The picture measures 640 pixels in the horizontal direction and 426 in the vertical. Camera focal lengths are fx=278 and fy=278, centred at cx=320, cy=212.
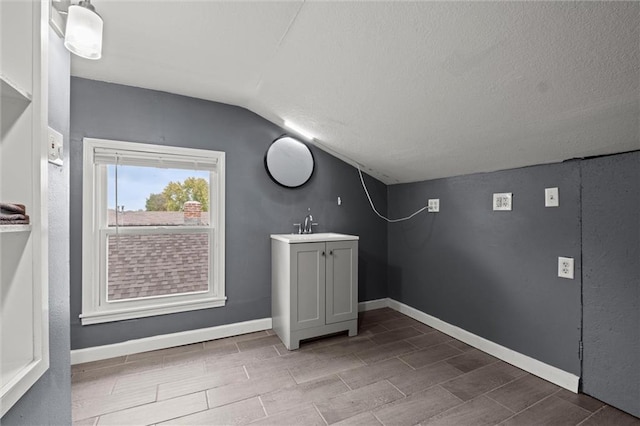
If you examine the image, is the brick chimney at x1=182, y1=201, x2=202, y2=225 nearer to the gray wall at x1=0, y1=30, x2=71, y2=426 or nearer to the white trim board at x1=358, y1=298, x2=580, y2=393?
the gray wall at x1=0, y1=30, x2=71, y2=426

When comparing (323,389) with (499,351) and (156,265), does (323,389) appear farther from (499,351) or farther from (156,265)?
(156,265)

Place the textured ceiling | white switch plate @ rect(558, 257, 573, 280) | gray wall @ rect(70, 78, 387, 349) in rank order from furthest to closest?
gray wall @ rect(70, 78, 387, 349) → white switch plate @ rect(558, 257, 573, 280) → the textured ceiling

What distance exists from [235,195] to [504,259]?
2.31 m

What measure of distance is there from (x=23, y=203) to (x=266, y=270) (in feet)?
6.52

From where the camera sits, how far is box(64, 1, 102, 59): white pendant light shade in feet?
3.48

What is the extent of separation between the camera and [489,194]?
2273 mm

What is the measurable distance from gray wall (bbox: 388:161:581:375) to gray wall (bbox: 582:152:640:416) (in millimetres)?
63

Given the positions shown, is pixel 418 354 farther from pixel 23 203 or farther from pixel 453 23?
pixel 23 203

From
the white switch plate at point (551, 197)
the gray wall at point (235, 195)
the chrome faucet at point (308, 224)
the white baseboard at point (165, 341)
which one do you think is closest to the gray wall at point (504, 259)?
the white switch plate at point (551, 197)

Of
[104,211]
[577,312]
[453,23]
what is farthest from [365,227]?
[104,211]

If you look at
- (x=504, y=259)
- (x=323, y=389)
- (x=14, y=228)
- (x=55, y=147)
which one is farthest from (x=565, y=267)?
(x=55, y=147)

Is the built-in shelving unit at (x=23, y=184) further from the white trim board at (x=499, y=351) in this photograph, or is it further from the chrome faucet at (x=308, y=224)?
the white trim board at (x=499, y=351)

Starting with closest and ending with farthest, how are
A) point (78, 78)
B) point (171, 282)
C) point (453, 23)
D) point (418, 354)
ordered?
1. point (453, 23)
2. point (78, 78)
3. point (418, 354)
4. point (171, 282)

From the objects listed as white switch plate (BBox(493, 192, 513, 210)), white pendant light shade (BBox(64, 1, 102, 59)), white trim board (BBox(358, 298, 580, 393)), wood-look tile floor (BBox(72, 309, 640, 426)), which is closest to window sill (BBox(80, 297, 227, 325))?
wood-look tile floor (BBox(72, 309, 640, 426))
